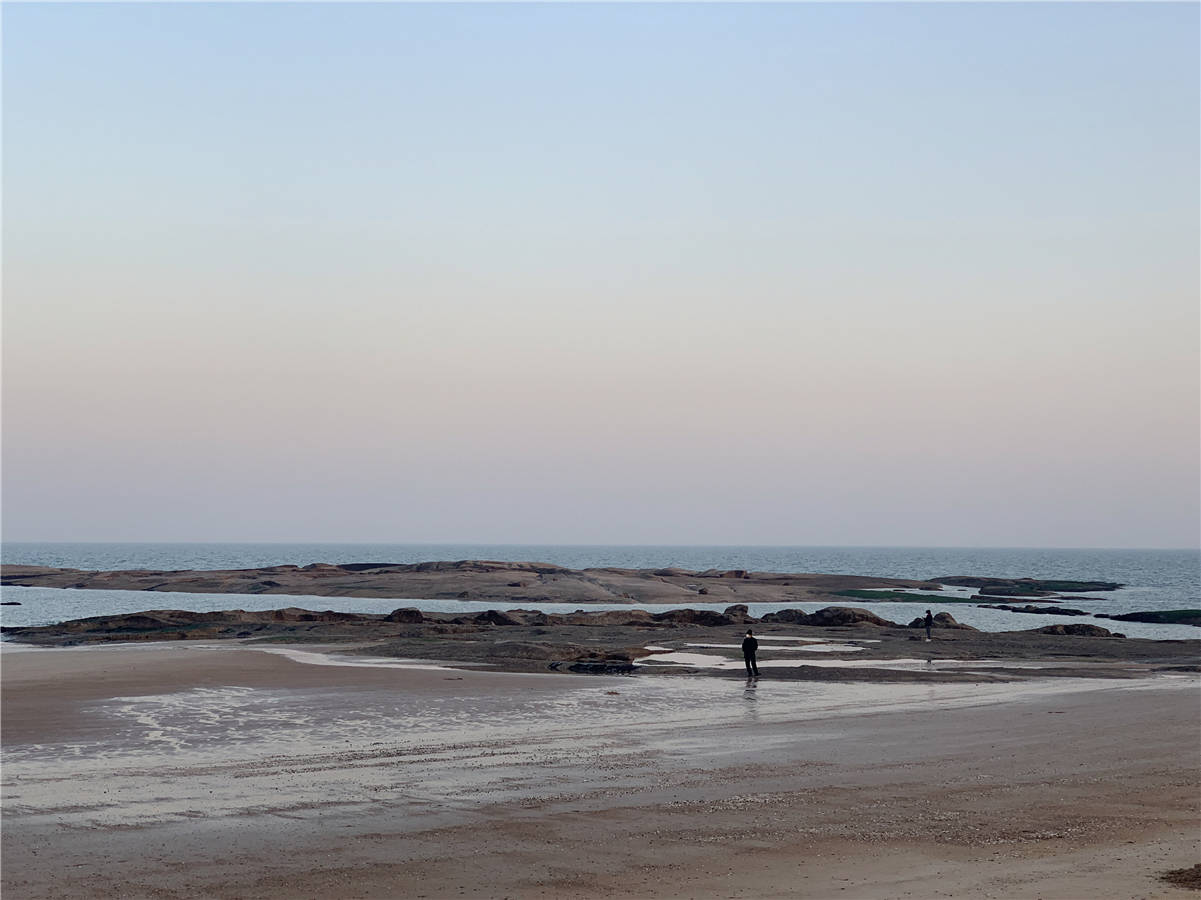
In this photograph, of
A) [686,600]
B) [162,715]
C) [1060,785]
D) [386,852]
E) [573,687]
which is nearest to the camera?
[386,852]

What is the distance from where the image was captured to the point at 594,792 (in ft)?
62.7

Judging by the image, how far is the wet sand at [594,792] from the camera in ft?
46.3

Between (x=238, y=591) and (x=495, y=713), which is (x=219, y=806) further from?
(x=238, y=591)

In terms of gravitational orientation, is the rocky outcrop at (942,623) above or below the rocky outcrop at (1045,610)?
above

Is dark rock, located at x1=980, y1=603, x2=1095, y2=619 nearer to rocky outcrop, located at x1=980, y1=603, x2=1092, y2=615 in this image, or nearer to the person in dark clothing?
rocky outcrop, located at x1=980, y1=603, x2=1092, y2=615

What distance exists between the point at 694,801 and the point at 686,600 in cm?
7656

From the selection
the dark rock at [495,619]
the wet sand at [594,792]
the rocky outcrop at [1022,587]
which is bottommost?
the rocky outcrop at [1022,587]

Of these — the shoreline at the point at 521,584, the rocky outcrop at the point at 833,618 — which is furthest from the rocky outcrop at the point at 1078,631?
the shoreline at the point at 521,584

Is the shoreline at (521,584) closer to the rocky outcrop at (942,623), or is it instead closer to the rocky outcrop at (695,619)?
the rocky outcrop at (695,619)

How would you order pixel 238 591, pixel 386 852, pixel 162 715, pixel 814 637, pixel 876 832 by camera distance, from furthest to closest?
pixel 238 591
pixel 814 637
pixel 162 715
pixel 876 832
pixel 386 852

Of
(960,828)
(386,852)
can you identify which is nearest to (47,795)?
(386,852)

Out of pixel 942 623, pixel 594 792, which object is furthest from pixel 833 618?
pixel 594 792

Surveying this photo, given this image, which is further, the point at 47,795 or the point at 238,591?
the point at 238,591

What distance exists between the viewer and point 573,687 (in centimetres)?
3516
